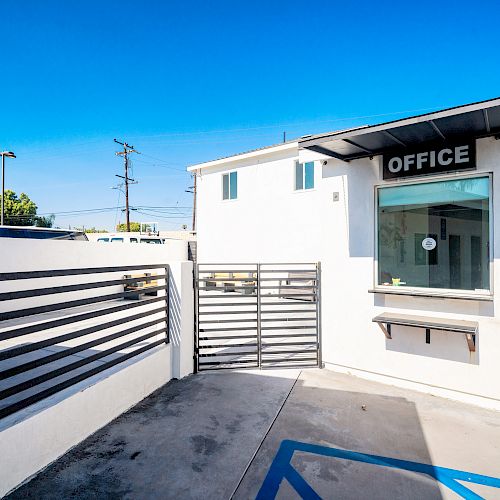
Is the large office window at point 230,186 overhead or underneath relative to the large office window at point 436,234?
overhead

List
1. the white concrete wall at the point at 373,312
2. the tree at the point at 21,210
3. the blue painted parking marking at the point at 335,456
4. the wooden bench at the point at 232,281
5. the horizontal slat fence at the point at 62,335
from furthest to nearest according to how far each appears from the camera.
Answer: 1. the tree at the point at 21,210
2. the wooden bench at the point at 232,281
3. the white concrete wall at the point at 373,312
4. the horizontal slat fence at the point at 62,335
5. the blue painted parking marking at the point at 335,456

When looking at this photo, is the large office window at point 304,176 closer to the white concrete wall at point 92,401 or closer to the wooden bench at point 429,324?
the white concrete wall at point 92,401

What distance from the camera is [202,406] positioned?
3.91 meters

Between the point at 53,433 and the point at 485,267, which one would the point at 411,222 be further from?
the point at 53,433

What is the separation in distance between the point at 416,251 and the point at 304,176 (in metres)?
9.76

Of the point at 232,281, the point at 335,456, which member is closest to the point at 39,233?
the point at 232,281

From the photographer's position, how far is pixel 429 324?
3967 millimetres

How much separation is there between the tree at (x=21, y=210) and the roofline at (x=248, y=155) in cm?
2909

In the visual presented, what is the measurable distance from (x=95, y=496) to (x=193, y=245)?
17220 millimetres

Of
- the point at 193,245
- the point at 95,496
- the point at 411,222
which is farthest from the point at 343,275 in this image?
the point at 193,245

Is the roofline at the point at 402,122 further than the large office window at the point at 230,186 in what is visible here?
No

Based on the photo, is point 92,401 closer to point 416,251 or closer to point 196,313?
point 196,313

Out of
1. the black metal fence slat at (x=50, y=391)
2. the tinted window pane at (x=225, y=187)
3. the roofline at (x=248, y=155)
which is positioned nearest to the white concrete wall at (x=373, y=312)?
the black metal fence slat at (x=50, y=391)

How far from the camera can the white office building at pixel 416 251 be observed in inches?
152
